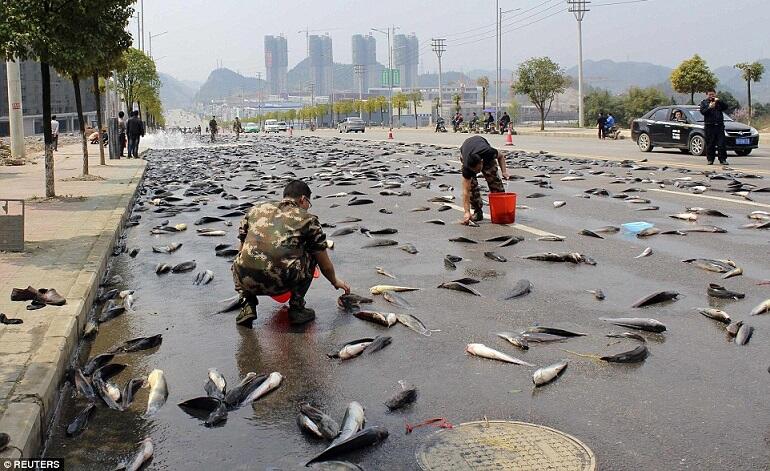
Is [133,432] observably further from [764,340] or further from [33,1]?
[33,1]

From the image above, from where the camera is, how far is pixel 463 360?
5879mm

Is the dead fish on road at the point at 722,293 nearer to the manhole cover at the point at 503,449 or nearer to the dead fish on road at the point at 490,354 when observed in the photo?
the dead fish on road at the point at 490,354

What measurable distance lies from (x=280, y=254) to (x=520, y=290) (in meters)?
2.35

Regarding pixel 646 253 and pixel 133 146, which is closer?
pixel 646 253

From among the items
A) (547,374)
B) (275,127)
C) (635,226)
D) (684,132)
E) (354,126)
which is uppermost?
(275,127)

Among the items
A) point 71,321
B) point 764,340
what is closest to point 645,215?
point 764,340

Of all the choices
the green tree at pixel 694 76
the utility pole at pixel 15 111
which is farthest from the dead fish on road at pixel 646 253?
the green tree at pixel 694 76

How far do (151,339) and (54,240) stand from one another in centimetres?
508

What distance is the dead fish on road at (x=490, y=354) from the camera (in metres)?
5.77

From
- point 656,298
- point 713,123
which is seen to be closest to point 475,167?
point 656,298

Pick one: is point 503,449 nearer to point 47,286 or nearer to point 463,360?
point 463,360

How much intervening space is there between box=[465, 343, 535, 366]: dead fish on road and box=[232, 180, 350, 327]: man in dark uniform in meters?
1.65

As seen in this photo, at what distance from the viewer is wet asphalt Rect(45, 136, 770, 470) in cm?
445

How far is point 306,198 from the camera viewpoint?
717cm
